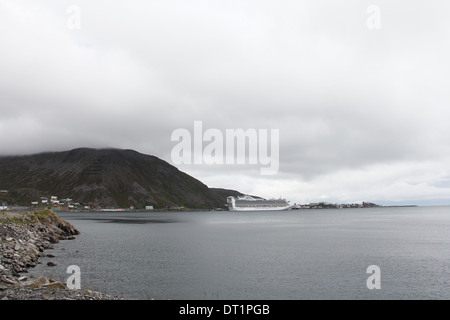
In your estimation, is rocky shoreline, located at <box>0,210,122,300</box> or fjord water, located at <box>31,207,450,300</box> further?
fjord water, located at <box>31,207,450,300</box>

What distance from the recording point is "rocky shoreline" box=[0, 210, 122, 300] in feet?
87.5

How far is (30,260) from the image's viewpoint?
50.8 metres

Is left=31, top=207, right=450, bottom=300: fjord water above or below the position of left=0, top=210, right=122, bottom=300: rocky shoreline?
below

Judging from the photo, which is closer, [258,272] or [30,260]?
[258,272]

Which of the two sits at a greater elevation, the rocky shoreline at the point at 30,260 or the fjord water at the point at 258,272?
the rocky shoreline at the point at 30,260

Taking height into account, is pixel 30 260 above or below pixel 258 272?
above

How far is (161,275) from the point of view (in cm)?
4559

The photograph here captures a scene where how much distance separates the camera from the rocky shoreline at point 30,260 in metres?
26.7

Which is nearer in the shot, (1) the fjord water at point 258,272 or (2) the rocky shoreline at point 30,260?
(2) the rocky shoreline at point 30,260
